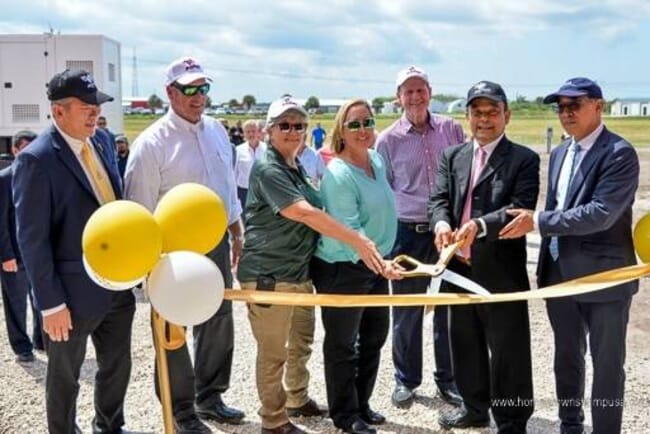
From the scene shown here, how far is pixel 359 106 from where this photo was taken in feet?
14.3

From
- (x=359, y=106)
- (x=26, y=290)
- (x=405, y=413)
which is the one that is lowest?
(x=405, y=413)

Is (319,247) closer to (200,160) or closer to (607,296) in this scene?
(200,160)

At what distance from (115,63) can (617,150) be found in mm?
9613

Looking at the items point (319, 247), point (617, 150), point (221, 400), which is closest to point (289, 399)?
point (221, 400)

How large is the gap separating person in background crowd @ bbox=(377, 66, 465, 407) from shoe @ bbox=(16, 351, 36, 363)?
3.21m

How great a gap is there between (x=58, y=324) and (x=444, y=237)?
2181mm

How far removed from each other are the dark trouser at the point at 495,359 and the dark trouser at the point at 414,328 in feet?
1.74

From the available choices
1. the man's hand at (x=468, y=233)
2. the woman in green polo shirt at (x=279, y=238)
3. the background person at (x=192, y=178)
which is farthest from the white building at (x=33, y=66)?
the man's hand at (x=468, y=233)

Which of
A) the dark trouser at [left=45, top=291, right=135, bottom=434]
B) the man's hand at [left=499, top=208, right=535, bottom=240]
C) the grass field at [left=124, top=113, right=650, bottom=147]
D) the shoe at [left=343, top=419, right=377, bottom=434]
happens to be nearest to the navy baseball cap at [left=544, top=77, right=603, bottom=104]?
the man's hand at [left=499, top=208, right=535, bottom=240]

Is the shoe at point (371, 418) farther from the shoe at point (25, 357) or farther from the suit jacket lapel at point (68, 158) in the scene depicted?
the shoe at point (25, 357)

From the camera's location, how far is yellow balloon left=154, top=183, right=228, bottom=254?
327cm

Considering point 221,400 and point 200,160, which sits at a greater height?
point 200,160

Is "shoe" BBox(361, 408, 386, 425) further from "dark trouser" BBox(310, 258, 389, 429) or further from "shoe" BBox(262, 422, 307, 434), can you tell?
"shoe" BBox(262, 422, 307, 434)

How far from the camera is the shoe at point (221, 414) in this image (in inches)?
189
